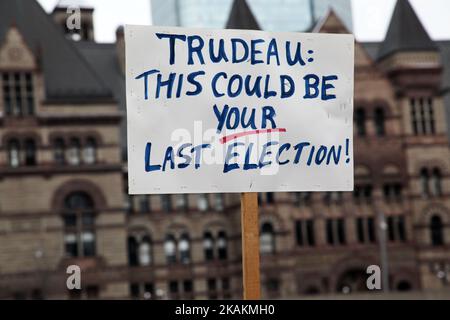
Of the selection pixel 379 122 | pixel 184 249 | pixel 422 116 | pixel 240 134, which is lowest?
pixel 240 134

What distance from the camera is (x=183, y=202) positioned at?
4697cm

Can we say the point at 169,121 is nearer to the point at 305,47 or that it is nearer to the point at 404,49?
the point at 305,47

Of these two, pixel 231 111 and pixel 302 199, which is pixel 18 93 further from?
pixel 231 111

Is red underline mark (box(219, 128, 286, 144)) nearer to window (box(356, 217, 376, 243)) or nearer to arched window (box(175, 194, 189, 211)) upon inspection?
arched window (box(175, 194, 189, 211))

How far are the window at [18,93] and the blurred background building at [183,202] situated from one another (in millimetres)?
68

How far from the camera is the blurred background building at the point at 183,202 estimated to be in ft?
138

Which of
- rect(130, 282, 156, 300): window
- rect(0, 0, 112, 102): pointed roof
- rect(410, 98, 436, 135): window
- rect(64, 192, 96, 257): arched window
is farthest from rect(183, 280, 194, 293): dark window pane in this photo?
rect(410, 98, 436, 135): window

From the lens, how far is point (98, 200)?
4278 centimetres

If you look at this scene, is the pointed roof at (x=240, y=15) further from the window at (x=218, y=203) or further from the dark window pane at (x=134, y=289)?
the dark window pane at (x=134, y=289)

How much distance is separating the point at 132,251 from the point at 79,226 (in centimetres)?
422

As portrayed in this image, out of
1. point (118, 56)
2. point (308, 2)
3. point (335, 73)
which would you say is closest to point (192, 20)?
point (308, 2)

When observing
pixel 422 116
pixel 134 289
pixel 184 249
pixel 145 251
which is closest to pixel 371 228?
pixel 422 116

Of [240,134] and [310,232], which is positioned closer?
[240,134]

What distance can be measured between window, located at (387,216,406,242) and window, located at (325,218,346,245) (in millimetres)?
2634
